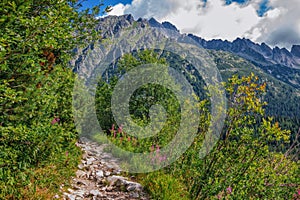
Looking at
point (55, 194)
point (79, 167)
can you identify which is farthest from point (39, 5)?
point (79, 167)

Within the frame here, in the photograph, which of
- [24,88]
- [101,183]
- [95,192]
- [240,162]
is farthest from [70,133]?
[240,162]

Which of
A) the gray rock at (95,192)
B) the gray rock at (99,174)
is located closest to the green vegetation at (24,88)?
the gray rock at (95,192)

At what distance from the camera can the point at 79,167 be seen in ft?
32.6

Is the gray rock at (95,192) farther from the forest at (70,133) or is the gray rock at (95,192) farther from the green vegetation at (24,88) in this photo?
the green vegetation at (24,88)

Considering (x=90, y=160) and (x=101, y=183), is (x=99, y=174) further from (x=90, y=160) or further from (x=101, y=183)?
(x=90, y=160)

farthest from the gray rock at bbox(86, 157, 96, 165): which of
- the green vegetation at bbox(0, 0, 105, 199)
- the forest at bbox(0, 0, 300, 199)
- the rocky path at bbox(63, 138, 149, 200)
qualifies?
the green vegetation at bbox(0, 0, 105, 199)

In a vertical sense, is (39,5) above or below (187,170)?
above

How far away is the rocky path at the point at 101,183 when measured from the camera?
7.54 meters

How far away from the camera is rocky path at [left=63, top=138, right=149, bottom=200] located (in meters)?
7.54

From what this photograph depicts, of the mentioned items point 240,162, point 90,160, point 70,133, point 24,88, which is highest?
point 24,88

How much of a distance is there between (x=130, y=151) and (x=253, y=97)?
6238 millimetres

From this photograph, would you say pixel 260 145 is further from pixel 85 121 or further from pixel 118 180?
pixel 85 121

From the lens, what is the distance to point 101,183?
8867mm

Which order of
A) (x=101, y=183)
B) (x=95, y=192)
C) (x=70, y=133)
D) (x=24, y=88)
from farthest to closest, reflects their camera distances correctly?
1. (x=101, y=183)
2. (x=95, y=192)
3. (x=70, y=133)
4. (x=24, y=88)
